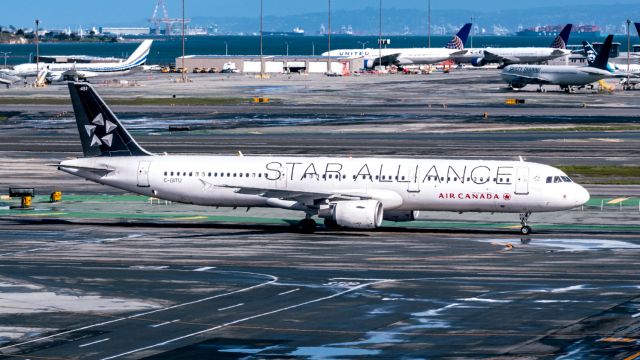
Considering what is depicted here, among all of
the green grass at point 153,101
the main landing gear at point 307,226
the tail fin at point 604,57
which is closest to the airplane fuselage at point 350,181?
the main landing gear at point 307,226

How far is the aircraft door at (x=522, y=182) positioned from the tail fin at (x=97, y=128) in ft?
70.7

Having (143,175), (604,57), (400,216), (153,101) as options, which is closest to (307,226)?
(400,216)

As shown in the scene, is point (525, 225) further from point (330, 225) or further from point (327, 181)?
point (327, 181)

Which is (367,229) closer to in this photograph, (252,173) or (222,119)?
(252,173)

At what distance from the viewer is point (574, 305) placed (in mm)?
46438

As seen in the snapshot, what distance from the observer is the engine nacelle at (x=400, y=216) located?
67.8 meters

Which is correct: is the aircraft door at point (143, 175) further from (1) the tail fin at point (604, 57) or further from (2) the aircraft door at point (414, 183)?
(1) the tail fin at point (604, 57)

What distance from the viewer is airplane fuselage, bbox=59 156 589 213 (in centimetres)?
6538

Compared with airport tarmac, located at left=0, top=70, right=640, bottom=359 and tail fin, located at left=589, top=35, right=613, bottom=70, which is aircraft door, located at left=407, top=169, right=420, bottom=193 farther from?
tail fin, located at left=589, top=35, right=613, bottom=70

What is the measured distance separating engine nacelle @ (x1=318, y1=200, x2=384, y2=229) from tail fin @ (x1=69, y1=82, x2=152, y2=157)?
Result: 12890 mm

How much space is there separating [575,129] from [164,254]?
7913 cm

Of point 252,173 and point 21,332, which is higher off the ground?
point 252,173

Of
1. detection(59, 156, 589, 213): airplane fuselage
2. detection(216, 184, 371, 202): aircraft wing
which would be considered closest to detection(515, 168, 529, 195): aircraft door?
detection(59, 156, 589, 213): airplane fuselage

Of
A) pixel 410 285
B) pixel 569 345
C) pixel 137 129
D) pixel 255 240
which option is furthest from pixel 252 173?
pixel 137 129
